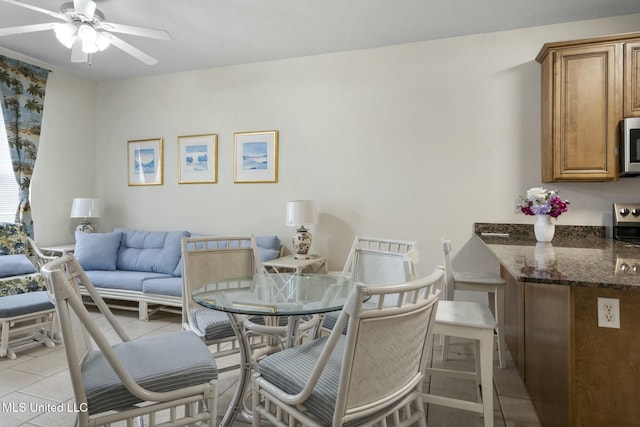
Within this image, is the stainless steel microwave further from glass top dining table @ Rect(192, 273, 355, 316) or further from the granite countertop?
glass top dining table @ Rect(192, 273, 355, 316)

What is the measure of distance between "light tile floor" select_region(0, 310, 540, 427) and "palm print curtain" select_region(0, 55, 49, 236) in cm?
198

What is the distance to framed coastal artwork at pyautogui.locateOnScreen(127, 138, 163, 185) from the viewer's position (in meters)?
4.71

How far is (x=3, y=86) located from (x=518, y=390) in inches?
212

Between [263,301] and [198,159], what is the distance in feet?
10.5

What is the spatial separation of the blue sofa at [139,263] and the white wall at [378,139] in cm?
36

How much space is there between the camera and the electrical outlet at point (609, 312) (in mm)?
1447

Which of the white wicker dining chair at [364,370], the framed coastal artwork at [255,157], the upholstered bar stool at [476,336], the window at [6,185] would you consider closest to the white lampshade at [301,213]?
the framed coastal artwork at [255,157]

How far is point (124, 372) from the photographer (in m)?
1.29

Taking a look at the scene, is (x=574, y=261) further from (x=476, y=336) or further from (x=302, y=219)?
(x=302, y=219)

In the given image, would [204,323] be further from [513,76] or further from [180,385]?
[513,76]

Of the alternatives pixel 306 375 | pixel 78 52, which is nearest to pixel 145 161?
pixel 78 52

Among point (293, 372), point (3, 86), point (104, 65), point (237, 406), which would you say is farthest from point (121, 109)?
point (293, 372)

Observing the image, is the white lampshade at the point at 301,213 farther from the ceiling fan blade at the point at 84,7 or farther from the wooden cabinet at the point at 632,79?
the wooden cabinet at the point at 632,79

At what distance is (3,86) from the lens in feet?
12.9
